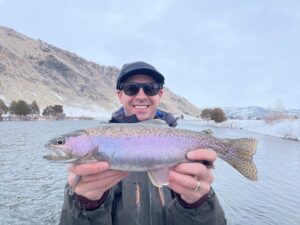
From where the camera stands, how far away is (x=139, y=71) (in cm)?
532

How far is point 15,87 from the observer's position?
528ft

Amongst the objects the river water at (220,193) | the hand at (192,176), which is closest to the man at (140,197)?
the hand at (192,176)

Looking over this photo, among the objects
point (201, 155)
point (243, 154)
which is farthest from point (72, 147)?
point (243, 154)

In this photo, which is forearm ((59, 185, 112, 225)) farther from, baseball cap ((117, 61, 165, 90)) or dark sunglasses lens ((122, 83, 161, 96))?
baseball cap ((117, 61, 165, 90))

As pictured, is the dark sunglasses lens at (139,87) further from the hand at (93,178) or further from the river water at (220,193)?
the river water at (220,193)

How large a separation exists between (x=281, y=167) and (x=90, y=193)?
23.9 metres

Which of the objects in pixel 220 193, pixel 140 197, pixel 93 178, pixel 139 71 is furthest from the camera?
pixel 220 193

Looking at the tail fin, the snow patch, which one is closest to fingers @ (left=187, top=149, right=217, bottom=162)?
the tail fin

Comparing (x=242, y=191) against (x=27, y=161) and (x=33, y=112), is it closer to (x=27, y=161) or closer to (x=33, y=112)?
(x=27, y=161)

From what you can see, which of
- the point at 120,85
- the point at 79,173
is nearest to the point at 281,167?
the point at 120,85

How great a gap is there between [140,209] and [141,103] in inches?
65.4

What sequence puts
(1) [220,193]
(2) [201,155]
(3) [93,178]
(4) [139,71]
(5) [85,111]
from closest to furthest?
(3) [93,178] → (2) [201,155] → (4) [139,71] → (1) [220,193] → (5) [85,111]

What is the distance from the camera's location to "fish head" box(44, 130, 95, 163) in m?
3.84

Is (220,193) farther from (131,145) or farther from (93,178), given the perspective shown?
(93,178)
